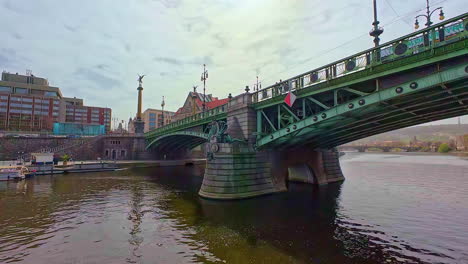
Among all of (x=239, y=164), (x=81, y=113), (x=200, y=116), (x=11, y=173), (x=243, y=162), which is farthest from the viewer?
(x=81, y=113)

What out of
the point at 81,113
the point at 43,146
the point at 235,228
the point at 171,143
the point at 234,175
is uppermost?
the point at 81,113

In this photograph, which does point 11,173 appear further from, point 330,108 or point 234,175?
point 330,108

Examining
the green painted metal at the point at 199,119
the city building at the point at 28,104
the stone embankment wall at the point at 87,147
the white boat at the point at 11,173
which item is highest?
the city building at the point at 28,104

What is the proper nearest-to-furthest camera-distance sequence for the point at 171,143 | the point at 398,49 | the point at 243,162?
the point at 398,49
the point at 243,162
the point at 171,143

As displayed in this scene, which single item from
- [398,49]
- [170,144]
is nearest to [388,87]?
[398,49]

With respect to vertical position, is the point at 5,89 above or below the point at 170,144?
above

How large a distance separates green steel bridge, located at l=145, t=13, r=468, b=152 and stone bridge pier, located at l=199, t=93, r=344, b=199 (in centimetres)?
92

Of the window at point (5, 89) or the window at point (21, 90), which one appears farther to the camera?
the window at point (21, 90)

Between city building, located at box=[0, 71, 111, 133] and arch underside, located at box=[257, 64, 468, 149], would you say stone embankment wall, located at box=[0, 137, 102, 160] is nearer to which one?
city building, located at box=[0, 71, 111, 133]

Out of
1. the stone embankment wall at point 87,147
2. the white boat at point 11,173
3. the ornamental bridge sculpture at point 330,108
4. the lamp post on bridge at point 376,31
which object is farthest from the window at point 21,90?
the lamp post on bridge at point 376,31

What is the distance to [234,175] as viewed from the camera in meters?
20.8

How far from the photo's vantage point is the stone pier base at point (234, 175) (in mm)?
20516

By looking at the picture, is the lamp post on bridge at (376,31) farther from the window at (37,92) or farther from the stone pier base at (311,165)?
the window at (37,92)

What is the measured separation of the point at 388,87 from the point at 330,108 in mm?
3698
